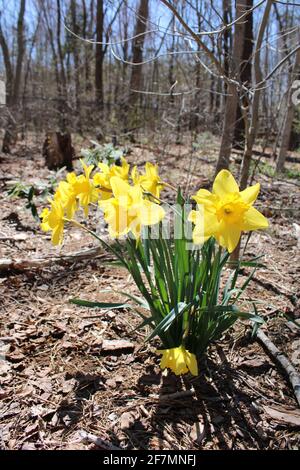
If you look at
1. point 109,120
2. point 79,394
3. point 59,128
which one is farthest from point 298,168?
point 79,394

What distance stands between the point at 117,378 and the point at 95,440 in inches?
12.8

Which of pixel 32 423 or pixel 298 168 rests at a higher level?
pixel 298 168

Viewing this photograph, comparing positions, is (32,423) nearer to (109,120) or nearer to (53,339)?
(53,339)

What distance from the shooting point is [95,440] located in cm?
134

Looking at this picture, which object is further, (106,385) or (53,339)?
(53,339)

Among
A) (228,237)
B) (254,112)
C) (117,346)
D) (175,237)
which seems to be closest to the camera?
(228,237)

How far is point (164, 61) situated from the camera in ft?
40.8

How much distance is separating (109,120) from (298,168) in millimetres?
3920

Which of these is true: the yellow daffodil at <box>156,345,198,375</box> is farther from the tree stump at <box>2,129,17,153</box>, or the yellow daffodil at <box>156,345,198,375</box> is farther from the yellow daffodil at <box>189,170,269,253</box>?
the tree stump at <box>2,129,17,153</box>

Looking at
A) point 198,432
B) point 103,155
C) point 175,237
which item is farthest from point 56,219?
point 103,155

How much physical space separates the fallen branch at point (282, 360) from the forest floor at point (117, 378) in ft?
0.12

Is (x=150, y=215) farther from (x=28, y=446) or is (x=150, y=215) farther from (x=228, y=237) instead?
(x=28, y=446)

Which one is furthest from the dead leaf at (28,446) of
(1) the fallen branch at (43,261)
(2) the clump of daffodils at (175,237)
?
(1) the fallen branch at (43,261)

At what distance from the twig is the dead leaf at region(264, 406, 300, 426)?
1.96 ft
